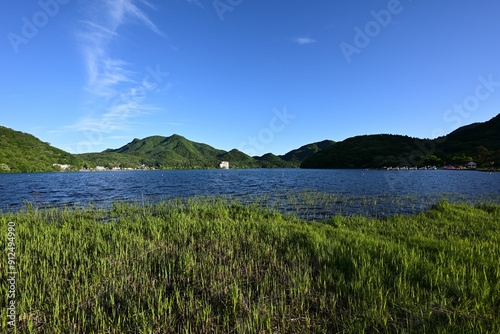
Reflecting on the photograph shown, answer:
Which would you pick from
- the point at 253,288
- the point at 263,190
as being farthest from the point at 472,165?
the point at 253,288

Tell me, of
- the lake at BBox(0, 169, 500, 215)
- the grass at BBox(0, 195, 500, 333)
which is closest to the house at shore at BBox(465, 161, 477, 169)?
the lake at BBox(0, 169, 500, 215)

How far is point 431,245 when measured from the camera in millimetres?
8633

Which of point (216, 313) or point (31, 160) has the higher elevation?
point (31, 160)

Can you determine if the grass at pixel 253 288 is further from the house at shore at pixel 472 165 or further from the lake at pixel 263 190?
the house at shore at pixel 472 165

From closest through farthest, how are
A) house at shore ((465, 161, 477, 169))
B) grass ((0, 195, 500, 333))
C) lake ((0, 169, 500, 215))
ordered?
grass ((0, 195, 500, 333)), lake ((0, 169, 500, 215)), house at shore ((465, 161, 477, 169))

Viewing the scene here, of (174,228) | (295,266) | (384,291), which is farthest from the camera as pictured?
(174,228)

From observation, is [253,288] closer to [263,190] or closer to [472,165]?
[263,190]

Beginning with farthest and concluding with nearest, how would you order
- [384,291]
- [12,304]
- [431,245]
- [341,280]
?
[431,245], [341,280], [384,291], [12,304]

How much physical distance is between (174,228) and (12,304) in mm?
6840

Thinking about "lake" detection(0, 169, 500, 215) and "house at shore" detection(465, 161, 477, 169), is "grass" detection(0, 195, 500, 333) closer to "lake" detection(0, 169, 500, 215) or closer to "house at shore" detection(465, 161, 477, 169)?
"lake" detection(0, 169, 500, 215)

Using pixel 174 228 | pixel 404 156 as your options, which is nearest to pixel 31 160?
pixel 174 228

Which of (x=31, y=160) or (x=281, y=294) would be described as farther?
(x=31, y=160)

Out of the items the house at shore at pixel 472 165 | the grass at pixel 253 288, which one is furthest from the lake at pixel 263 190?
the house at shore at pixel 472 165

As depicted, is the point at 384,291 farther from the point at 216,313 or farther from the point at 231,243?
the point at 231,243
